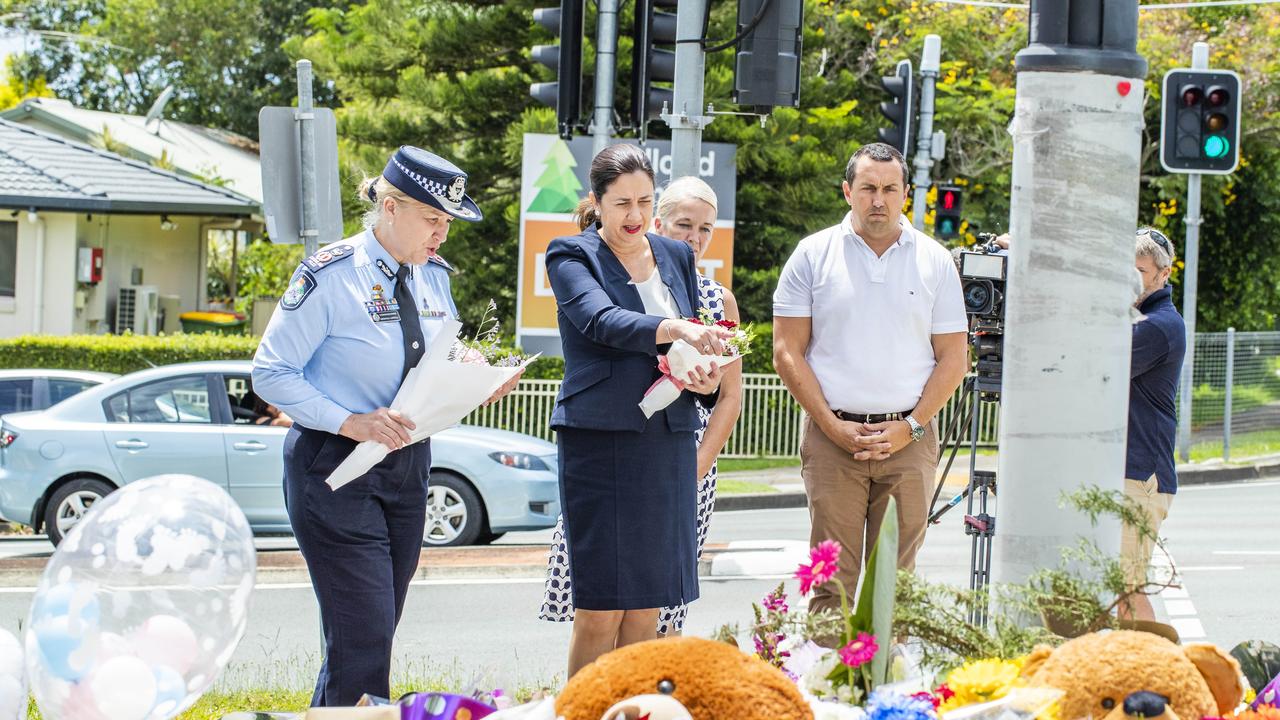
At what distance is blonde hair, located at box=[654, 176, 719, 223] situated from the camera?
5621 millimetres

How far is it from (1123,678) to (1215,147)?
11.3 meters

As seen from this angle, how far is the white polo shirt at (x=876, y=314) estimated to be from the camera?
5473 mm

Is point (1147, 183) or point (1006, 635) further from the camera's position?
point (1147, 183)

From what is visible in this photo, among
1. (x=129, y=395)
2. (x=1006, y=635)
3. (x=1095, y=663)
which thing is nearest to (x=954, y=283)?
(x=1006, y=635)

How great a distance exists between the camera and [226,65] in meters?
51.7

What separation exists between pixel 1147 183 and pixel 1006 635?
24.8m

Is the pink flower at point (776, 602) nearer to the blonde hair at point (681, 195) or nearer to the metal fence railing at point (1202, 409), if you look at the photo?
the blonde hair at point (681, 195)

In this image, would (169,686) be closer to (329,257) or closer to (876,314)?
(329,257)

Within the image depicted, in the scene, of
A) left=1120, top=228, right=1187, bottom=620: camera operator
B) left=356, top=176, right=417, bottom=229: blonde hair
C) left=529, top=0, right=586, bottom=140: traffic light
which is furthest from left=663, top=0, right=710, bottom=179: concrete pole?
left=356, top=176, right=417, bottom=229: blonde hair

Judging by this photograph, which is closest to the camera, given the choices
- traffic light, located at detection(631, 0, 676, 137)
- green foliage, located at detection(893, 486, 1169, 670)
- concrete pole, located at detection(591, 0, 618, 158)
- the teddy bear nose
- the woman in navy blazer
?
the teddy bear nose

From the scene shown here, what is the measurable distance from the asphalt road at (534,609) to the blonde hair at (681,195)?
6.02ft

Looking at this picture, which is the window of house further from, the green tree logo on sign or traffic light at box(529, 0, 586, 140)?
traffic light at box(529, 0, 586, 140)

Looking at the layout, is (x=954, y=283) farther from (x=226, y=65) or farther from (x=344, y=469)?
(x=226, y=65)

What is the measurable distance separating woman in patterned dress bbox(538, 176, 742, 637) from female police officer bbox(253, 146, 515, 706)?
0.78 metres
